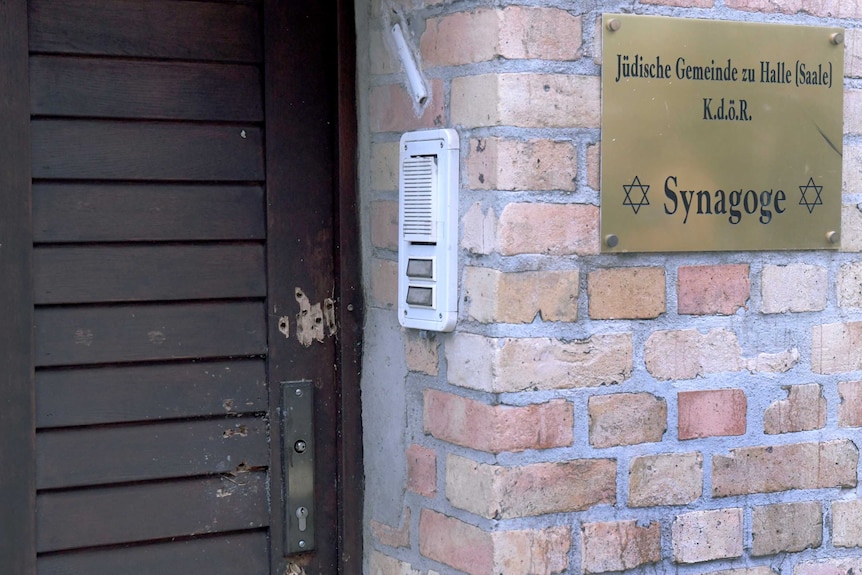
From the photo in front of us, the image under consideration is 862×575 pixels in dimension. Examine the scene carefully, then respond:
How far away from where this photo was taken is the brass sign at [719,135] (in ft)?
5.76

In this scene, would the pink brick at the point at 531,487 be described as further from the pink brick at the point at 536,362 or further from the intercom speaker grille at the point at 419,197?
the intercom speaker grille at the point at 419,197

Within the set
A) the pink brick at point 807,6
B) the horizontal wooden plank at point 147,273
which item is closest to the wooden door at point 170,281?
the horizontal wooden plank at point 147,273

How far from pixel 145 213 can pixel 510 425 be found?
25.8 inches

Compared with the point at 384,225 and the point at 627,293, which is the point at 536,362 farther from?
the point at 384,225

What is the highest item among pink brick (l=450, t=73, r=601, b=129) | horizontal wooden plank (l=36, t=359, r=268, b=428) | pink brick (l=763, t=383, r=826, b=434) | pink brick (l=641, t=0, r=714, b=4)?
pink brick (l=641, t=0, r=714, b=4)

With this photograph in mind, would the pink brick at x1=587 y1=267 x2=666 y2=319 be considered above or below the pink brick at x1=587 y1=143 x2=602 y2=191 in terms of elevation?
below

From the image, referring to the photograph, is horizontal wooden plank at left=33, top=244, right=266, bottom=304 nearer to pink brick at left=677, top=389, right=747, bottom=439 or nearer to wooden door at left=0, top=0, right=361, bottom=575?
wooden door at left=0, top=0, right=361, bottom=575

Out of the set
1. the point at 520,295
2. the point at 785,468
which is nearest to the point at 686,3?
the point at 520,295

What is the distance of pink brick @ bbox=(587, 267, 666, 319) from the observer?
5.76 ft

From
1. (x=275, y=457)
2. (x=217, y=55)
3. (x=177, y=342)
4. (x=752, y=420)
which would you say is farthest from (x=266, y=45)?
(x=752, y=420)

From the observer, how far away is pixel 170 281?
6.11 ft

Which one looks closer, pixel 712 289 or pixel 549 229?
pixel 549 229

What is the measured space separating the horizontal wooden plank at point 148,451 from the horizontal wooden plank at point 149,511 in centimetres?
2

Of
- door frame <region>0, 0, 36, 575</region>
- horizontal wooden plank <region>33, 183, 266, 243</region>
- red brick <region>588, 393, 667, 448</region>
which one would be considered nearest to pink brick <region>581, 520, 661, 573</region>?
red brick <region>588, 393, 667, 448</region>
